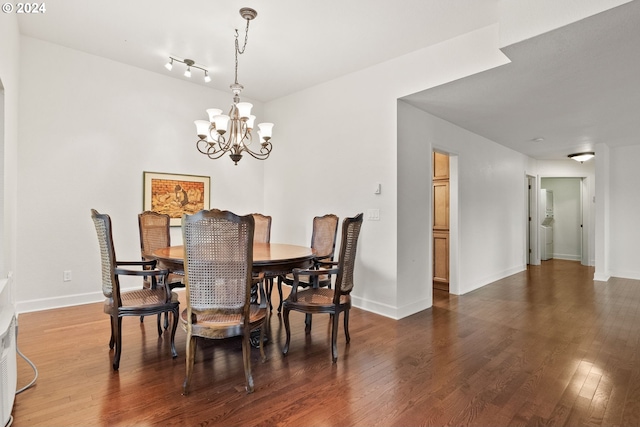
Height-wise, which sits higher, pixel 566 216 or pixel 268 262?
pixel 566 216

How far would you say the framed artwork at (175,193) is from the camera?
439 centimetres

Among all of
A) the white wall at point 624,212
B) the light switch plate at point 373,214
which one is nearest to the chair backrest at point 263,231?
the light switch plate at point 373,214

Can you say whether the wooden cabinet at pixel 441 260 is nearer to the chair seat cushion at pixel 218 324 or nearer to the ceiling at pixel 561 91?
the ceiling at pixel 561 91

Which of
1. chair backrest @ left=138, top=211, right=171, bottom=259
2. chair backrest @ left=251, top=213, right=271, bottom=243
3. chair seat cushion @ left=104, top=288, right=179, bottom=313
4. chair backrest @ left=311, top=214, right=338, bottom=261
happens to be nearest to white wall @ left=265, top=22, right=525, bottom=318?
chair backrest @ left=311, top=214, right=338, bottom=261

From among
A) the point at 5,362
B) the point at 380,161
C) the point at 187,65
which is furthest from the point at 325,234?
the point at 5,362

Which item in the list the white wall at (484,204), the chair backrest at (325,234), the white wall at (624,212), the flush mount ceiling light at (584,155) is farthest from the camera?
the flush mount ceiling light at (584,155)

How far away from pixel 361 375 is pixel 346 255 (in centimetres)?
86

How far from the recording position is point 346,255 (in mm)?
2648

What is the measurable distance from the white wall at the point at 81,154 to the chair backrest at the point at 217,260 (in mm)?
2684

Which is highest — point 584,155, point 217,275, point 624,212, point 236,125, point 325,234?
point 584,155

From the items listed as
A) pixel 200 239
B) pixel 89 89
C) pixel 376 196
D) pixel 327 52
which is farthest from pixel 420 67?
pixel 89 89

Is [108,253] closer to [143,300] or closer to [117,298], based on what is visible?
[117,298]

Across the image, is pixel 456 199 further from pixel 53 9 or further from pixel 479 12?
pixel 53 9

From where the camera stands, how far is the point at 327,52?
3.66 meters
